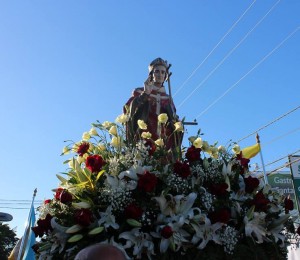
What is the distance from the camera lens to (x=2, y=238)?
31.9m

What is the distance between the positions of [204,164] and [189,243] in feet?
2.56

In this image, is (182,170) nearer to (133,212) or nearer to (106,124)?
(133,212)

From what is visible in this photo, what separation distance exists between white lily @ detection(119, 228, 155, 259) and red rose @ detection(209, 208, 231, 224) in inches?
21.1

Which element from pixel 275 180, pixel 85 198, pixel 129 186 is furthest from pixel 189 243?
pixel 275 180

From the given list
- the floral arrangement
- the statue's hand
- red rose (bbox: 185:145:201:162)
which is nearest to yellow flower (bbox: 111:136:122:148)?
the floral arrangement

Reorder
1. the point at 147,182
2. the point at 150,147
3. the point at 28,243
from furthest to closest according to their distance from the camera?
the point at 28,243 → the point at 150,147 → the point at 147,182

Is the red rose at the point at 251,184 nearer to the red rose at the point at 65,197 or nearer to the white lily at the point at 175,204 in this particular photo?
the white lily at the point at 175,204

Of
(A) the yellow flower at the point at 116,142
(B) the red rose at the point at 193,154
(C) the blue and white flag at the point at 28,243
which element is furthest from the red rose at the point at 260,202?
(C) the blue and white flag at the point at 28,243

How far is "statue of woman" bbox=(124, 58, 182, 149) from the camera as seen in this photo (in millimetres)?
Result: 4578

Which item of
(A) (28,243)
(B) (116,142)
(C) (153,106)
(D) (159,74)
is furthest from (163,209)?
(A) (28,243)

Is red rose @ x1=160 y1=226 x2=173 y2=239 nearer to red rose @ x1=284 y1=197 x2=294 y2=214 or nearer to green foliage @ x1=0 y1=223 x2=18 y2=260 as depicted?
red rose @ x1=284 y1=197 x2=294 y2=214

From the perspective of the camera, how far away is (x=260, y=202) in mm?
3523

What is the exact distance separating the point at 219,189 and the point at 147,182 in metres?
0.65

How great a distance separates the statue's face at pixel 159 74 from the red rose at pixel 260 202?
241 centimetres
